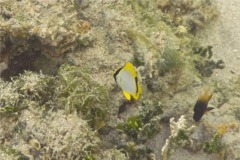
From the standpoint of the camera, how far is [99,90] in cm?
364

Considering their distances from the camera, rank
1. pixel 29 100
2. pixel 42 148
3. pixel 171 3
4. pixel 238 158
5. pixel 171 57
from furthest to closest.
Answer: pixel 171 3
pixel 171 57
pixel 238 158
pixel 29 100
pixel 42 148

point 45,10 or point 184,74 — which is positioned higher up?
point 45,10

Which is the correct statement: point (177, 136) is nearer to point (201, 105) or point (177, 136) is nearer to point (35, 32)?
point (201, 105)

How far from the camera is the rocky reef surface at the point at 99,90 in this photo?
320 centimetres

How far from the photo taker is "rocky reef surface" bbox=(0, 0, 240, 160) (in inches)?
126

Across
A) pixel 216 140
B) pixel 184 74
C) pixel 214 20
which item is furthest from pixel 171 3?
pixel 216 140

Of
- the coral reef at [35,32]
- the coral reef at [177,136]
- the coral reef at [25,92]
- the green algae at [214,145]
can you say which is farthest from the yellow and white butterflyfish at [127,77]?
the green algae at [214,145]

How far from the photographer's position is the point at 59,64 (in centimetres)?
398

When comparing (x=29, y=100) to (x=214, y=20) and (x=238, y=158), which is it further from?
(x=214, y=20)

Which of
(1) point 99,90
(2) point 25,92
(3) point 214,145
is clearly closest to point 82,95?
(1) point 99,90

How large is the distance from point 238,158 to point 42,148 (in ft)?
7.41

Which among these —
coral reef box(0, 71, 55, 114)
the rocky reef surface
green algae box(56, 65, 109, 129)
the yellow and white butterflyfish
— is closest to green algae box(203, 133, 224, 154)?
the rocky reef surface

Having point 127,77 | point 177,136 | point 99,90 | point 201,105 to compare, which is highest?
point 127,77

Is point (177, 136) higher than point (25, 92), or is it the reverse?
point (25, 92)
